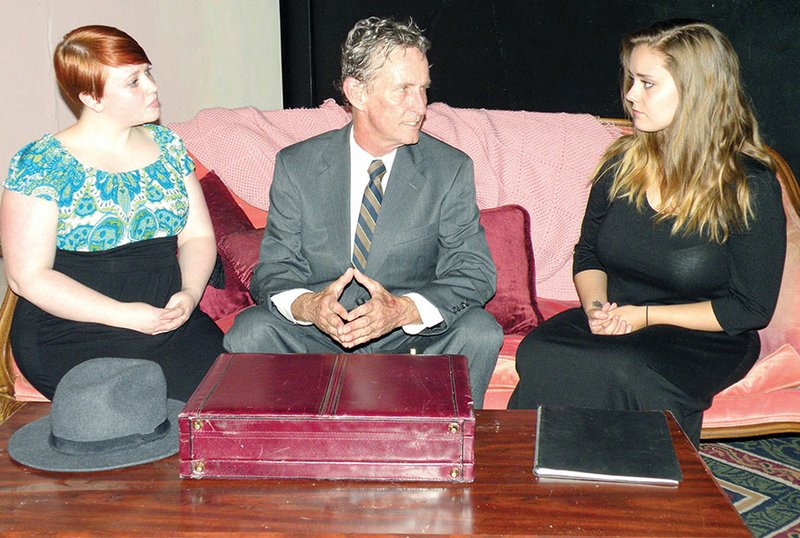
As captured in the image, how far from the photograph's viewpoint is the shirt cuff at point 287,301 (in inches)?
92.5

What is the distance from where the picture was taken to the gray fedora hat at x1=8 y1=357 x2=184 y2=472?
5.57 feet

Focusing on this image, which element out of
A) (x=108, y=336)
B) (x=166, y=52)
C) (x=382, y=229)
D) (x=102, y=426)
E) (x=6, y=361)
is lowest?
(x=6, y=361)

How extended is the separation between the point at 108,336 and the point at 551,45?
2192mm

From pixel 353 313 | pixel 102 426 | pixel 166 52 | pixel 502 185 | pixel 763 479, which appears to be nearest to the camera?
pixel 102 426

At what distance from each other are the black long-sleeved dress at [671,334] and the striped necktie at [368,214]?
504 mm

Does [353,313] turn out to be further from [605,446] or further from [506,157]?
[506,157]

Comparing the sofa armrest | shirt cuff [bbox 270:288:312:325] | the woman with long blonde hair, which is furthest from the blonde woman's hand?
the sofa armrest

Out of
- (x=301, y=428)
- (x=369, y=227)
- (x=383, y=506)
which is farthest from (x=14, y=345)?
(x=383, y=506)

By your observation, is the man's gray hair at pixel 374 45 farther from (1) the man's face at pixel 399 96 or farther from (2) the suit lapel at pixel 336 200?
(2) the suit lapel at pixel 336 200

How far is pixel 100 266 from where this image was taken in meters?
2.36

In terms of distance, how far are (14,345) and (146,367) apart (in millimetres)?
790

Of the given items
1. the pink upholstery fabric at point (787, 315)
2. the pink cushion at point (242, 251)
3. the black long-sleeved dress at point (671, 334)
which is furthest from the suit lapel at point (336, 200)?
the pink upholstery fabric at point (787, 315)

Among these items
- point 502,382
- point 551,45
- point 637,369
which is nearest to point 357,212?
point 502,382

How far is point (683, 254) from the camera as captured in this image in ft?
7.84
